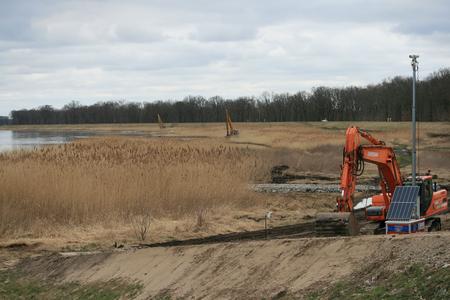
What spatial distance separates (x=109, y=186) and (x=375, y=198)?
792 cm

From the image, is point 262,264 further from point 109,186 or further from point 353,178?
point 109,186

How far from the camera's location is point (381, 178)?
17203 millimetres

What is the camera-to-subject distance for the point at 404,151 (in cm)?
4441

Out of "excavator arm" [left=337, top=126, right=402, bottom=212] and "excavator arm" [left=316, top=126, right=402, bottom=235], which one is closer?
"excavator arm" [left=316, top=126, right=402, bottom=235]

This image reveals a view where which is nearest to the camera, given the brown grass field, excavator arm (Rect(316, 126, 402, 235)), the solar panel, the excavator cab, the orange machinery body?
excavator arm (Rect(316, 126, 402, 235))

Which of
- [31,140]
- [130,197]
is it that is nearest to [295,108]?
[31,140]

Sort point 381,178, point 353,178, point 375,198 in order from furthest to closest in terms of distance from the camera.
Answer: point 375,198
point 381,178
point 353,178

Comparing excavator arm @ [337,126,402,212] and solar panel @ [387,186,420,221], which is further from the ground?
excavator arm @ [337,126,402,212]

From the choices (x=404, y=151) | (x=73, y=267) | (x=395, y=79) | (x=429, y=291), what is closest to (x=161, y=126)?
(x=395, y=79)

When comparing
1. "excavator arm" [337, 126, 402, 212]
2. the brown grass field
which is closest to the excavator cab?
"excavator arm" [337, 126, 402, 212]

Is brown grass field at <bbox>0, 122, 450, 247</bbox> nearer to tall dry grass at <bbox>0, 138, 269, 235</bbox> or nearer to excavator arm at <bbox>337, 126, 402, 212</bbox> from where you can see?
tall dry grass at <bbox>0, 138, 269, 235</bbox>

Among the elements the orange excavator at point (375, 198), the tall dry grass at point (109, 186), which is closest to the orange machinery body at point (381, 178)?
the orange excavator at point (375, 198)

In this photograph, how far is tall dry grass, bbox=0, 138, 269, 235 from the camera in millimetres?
18281

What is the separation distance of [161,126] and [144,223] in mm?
84136
